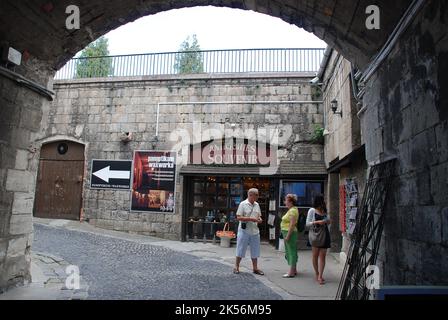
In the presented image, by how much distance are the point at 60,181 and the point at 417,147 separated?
11609 millimetres

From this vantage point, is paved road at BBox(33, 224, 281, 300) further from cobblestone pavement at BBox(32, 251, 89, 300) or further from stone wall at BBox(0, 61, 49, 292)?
stone wall at BBox(0, 61, 49, 292)

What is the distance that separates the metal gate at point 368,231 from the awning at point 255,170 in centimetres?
568

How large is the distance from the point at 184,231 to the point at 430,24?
9204mm

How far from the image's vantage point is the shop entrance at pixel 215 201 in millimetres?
10938

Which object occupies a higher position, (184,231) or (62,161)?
(62,161)

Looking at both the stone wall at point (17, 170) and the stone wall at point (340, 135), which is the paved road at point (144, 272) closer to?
the stone wall at point (17, 170)

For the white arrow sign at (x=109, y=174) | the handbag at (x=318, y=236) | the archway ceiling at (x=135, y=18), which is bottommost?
the handbag at (x=318, y=236)

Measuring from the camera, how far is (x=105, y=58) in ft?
41.5

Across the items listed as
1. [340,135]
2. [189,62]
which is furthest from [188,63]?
[340,135]

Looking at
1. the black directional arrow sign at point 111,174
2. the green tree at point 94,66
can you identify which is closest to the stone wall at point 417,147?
the black directional arrow sign at point 111,174

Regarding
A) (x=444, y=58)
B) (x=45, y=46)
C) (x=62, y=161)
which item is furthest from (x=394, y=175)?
(x=62, y=161)

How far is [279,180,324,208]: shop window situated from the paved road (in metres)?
3.74

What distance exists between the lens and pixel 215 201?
36.5 ft

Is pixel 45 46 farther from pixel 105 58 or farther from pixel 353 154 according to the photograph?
pixel 105 58
